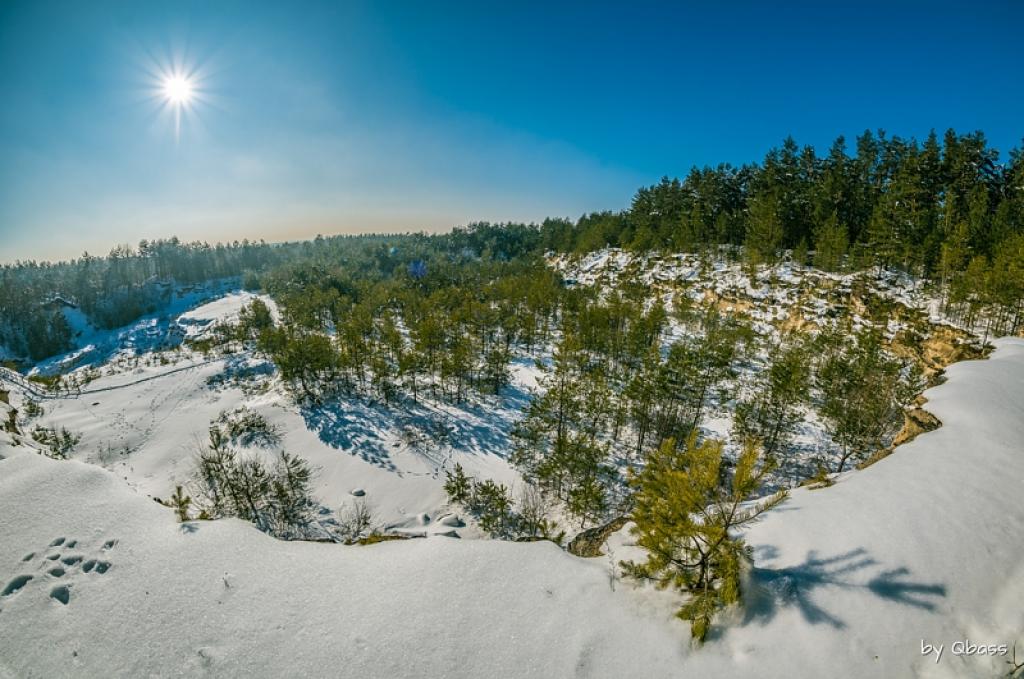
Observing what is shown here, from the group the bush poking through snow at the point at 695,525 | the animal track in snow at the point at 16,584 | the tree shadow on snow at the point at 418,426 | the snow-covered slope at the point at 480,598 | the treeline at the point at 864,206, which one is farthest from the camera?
the treeline at the point at 864,206

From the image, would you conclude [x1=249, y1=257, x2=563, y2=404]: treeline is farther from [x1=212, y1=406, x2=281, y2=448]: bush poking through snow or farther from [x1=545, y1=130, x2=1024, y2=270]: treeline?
[x1=545, y1=130, x2=1024, y2=270]: treeline

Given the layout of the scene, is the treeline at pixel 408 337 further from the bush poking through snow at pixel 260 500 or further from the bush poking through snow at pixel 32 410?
the bush poking through snow at pixel 32 410

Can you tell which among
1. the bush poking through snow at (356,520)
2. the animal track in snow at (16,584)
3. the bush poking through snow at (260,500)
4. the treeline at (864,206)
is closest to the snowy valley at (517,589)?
the animal track in snow at (16,584)

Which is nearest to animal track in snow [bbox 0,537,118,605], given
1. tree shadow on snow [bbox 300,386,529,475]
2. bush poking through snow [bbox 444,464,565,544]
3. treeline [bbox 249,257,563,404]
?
bush poking through snow [bbox 444,464,565,544]

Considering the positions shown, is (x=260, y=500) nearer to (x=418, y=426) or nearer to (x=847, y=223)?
(x=418, y=426)

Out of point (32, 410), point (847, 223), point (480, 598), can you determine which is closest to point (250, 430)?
point (32, 410)

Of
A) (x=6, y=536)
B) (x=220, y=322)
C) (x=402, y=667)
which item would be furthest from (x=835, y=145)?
(x=220, y=322)
